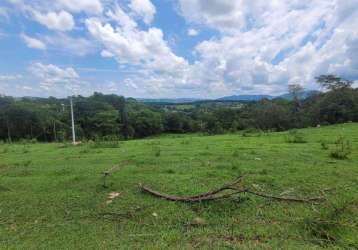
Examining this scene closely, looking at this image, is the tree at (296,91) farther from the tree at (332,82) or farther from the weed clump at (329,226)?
the weed clump at (329,226)

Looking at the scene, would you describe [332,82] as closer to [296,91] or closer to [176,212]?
[296,91]

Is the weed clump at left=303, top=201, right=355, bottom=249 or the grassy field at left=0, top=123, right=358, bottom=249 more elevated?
the weed clump at left=303, top=201, right=355, bottom=249

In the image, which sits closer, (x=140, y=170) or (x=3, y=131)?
(x=140, y=170)

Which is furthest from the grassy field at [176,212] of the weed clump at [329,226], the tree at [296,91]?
the tree at [296,91]

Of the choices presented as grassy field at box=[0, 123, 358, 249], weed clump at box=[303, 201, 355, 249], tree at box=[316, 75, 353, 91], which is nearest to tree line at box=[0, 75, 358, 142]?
tree at box=[316, 75, 353, 91]

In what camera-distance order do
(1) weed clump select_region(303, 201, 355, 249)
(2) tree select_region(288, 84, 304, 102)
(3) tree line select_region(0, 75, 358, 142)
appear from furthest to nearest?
1. (2) tree select_region(288, 84, 304, 102)
2. (3) tree line select_region(0, 75, 358, 142)
3. (1) weed clump select_region(303, 201, 355, 249)

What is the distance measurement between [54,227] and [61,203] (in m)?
0.90

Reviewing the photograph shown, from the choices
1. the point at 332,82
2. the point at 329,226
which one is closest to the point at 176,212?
the point at 329,226

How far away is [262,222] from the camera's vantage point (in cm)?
351

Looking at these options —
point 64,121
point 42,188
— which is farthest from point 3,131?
point 42,188

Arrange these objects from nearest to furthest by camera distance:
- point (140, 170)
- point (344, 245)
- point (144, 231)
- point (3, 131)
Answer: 1. point (344, 245)
2. point (144, 231)
3. point (140, 170)
4. point (3, 131)

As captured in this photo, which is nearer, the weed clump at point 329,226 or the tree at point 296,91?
the weed clump at point 329,226

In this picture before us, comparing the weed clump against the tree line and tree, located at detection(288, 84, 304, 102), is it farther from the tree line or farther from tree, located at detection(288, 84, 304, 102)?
tree, located at detection(288, 84, 304, 102)

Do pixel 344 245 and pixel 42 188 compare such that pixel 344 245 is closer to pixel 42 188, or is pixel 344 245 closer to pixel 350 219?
pixel 350 219
